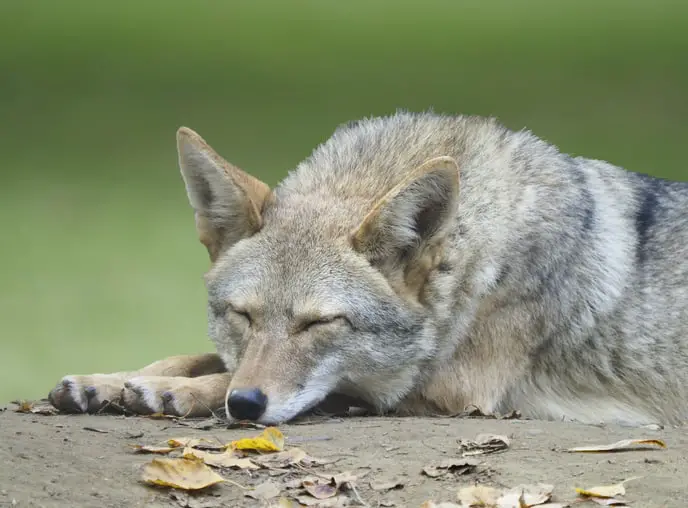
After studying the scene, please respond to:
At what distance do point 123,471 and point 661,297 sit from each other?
120 inches

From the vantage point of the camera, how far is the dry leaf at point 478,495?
10.1 ft

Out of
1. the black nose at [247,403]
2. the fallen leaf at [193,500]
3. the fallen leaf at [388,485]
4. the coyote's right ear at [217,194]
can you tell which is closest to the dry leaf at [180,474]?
the fallen leaf at [193,500]

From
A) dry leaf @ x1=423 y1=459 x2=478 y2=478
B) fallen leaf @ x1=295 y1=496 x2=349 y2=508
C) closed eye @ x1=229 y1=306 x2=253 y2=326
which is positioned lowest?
fallen leaf @ x1=295 y1=496 x2=349 y2=508

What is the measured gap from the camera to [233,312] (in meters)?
4.39

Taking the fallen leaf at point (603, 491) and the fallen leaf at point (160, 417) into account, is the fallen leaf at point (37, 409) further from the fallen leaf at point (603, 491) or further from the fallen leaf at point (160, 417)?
the fallen leaf at point (603, 491)

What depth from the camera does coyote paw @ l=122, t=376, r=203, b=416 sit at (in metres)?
4.19

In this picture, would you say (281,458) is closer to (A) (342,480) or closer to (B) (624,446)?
(A) (342,480)

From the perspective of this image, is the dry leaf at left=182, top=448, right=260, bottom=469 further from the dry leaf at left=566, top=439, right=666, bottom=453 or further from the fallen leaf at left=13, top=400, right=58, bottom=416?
the dry leaf at left=566, top=439, right=666, bottom=453

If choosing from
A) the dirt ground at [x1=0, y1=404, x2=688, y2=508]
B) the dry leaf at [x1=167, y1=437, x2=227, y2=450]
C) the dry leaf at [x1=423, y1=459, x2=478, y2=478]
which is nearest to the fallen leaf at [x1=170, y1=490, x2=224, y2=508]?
the dirt ground at [x1=0, y1=404, x2=688, y2=508]

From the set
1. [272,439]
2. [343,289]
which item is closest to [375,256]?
[343,289]

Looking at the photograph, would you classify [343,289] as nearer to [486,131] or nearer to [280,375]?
[280,375]

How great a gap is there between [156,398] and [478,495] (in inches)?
64.1

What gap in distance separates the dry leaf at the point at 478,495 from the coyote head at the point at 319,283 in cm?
109

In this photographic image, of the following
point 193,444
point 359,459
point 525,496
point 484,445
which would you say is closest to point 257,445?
point 193,444
